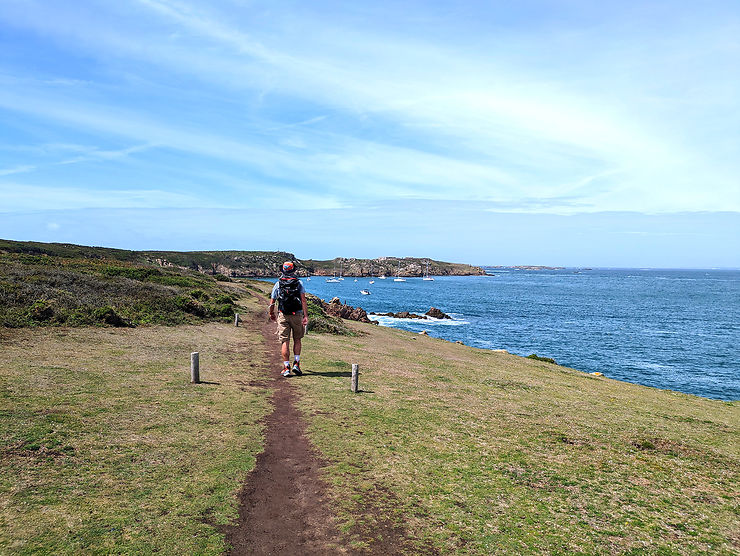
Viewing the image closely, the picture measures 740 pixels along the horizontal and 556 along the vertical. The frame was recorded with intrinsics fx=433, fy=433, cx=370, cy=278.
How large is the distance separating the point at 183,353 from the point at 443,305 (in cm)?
9129

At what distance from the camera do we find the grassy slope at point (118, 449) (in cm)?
625

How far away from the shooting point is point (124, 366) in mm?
15914

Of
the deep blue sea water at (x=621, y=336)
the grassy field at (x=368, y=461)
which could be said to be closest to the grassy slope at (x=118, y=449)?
the grassy field at (x=368, y=461)

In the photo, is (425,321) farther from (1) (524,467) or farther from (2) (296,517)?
(2) (296,517)

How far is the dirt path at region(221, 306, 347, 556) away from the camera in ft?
20.9

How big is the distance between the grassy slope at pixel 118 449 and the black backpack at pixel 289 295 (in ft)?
9.94

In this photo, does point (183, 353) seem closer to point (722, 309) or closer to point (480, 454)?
point (480, 454)

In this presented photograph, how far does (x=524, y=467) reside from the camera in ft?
31.0

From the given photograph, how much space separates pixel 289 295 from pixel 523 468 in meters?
9.53

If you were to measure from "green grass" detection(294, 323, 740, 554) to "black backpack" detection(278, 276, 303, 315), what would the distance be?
2.85 m

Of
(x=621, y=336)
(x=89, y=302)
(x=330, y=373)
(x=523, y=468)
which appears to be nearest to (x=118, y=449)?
(x=523, y=468)

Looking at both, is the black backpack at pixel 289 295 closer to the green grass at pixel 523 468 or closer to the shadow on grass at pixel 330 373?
the green grass at pixel 523 468

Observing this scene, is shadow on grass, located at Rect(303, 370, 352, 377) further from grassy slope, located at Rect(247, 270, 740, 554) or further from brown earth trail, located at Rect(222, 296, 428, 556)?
brown earth trail, located at Rect(222, 296, 428, 556)

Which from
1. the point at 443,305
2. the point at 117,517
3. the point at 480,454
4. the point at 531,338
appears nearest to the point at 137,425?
the point at 117,517
